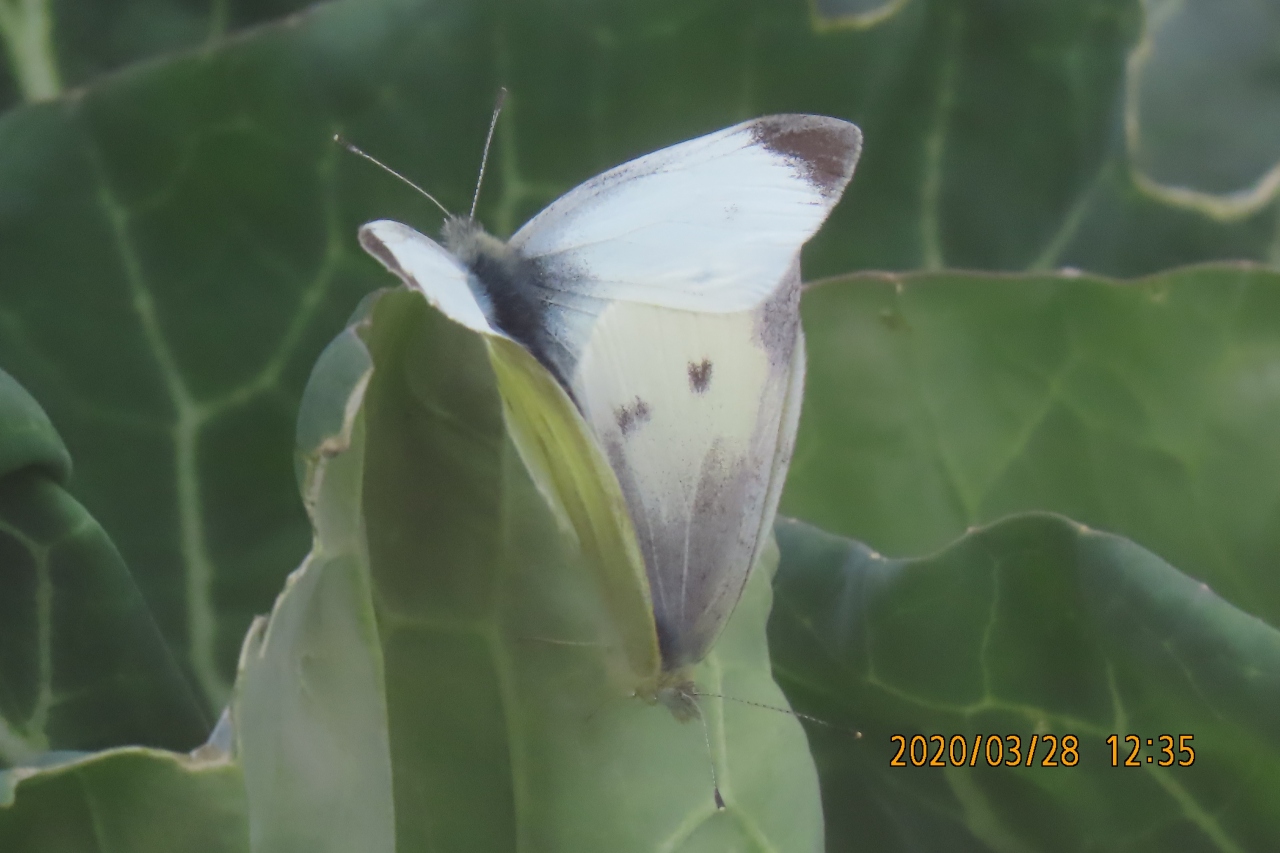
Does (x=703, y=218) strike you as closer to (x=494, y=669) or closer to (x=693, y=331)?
(x=693, y=331)

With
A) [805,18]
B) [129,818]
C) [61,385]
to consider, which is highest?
[805,18]

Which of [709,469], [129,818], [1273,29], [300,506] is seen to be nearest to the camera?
[129,818]

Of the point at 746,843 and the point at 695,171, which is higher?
the point at 695,171

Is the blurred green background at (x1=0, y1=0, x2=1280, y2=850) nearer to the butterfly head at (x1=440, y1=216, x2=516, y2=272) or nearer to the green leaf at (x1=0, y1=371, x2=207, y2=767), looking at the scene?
the green leaf at (x1=0, y1=371, x2=207, y2=767)

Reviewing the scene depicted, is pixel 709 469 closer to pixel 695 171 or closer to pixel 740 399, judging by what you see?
pixel 740 399

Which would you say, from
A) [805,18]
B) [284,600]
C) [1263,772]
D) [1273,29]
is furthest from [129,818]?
[1273,29]
